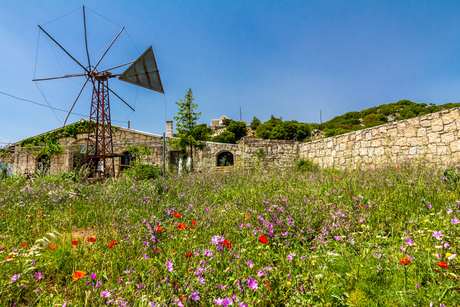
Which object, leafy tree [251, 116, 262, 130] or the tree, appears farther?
leafy tree [251, 116, 262, 130]

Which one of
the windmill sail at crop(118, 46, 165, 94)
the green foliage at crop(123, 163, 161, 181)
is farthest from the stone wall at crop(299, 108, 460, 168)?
the windmill sail at crop(118, 46, 165, 94)

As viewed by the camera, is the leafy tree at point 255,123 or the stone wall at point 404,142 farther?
the leafy tree at point 255,123

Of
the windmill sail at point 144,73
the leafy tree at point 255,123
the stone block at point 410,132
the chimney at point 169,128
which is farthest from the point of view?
the leafy tree at point 255,123

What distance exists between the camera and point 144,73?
11.8 metres

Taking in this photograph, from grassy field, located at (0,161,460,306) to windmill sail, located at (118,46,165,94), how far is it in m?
9.09

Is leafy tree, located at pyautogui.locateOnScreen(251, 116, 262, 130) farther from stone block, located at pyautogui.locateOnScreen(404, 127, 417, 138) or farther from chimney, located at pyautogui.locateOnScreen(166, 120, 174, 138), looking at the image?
stone block, located at pyautogui.locateOnScreen(404, 127, 417, 138)

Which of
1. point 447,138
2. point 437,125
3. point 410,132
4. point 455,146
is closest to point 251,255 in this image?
point 455,146

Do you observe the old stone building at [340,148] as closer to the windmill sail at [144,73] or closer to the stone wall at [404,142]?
the stone wall at [404,142]

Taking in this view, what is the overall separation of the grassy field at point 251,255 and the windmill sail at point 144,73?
29.8ft

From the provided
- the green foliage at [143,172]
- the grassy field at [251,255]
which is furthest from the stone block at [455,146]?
the green foliage at [143,172]

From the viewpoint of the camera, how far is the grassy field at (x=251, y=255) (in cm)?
143

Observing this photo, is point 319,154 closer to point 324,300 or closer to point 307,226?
point 307,226

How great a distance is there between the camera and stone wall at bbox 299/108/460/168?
604 centimetres

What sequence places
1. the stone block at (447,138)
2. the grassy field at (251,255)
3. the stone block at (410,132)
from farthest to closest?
the stone block at (410,132) → the stone block at (447,138) → the grassy field at (251,255)
